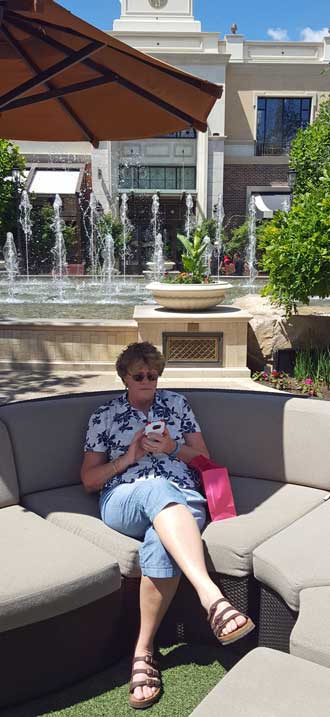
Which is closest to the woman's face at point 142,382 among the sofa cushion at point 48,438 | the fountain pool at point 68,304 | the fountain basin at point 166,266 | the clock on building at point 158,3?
the sofa cushion at point 48,438

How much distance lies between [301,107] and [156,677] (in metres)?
31.0

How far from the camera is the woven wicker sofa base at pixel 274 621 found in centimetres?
243

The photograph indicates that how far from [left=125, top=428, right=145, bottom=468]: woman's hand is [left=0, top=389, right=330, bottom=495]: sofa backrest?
558 mm

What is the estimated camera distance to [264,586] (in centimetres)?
256

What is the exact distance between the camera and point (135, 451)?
2961 mm

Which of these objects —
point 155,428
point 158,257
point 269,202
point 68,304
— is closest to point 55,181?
point 158,257

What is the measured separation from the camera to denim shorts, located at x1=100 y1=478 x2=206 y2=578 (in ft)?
8.38

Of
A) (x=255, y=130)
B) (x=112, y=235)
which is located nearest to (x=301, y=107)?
(x=255, y=130)

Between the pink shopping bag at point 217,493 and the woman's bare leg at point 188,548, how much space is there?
10.2 inches

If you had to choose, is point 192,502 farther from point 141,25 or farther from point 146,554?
point 141,25

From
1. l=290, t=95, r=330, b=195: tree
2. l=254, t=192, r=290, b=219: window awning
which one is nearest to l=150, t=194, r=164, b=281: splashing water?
l=254, t=192, r=290, b=219: window awning

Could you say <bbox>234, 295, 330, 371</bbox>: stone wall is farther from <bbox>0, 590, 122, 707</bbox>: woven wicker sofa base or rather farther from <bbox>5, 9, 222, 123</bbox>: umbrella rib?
<bbox>0, 590, 122, 707</bbox>: woven wicker sofa base

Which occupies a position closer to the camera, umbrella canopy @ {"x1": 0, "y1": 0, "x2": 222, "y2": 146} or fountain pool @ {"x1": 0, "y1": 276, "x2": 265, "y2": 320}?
umbrella canopy @ {"x1": 0, "y1": 0, "x2": 222, "y2": 146}

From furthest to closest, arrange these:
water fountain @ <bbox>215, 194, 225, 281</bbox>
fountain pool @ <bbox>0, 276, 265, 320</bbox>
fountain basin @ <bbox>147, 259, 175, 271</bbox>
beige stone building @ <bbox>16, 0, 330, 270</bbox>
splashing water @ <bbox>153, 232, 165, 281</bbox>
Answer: beige stone building @ <bbox>16, 0, 330, 270</bbox>, water fountain @ <bbox>215, 194, 225, 281</bbox>, fountain basin @ <bbox>147, 259, 175, 271</bbox>, splashing water @ <bbox>153, 232, 165, 281</bbox>, fountain pool @ <bbox>0, 276, 265, 320</bbox>
